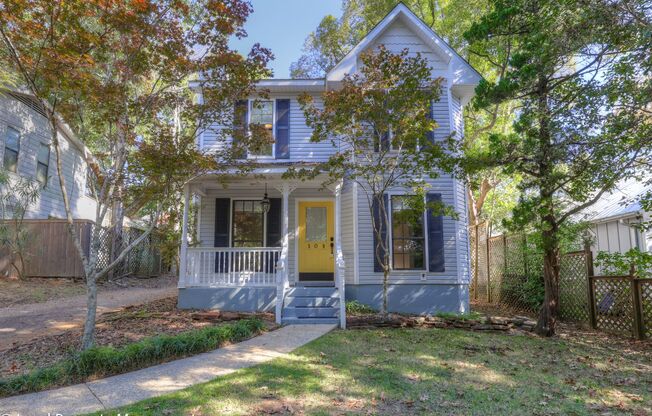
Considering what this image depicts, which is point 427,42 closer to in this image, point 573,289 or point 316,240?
point 316,240

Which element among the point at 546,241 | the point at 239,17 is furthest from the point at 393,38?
the point at 546,241

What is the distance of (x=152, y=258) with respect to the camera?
18.7 m

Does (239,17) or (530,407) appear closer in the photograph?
(530,407)

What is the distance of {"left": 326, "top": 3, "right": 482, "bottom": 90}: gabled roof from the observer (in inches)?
421

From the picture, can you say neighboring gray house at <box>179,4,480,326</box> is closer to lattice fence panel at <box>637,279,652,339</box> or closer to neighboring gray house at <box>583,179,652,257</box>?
lattice fence panel at <box>637,279,652,339</box>

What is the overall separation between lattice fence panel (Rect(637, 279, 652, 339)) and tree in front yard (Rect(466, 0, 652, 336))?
1385 millimetres

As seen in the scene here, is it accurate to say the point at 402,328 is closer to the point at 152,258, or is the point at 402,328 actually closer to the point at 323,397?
the point at 323,397

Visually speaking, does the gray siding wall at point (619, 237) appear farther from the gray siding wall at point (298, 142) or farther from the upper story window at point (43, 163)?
the upper story window at point (43, 163)

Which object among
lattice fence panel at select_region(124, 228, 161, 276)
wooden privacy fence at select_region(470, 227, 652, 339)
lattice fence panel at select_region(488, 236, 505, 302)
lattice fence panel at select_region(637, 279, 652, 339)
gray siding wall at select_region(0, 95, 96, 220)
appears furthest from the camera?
lattice fence panel at select_region(124, 228, 161, 276)

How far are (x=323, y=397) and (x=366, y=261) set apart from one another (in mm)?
6125

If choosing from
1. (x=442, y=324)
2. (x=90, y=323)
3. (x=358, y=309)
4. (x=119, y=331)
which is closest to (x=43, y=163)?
(x=119, y=331)

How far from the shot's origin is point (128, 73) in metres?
6.68

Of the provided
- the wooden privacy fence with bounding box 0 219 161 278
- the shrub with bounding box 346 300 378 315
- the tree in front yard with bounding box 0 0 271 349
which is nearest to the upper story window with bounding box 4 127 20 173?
the wooden privacy fence with bounding box 0 219 161 278

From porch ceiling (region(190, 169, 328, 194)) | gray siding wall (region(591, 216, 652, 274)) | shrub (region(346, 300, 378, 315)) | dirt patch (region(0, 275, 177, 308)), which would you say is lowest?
shrub (region(346, 300, 378, 315))
